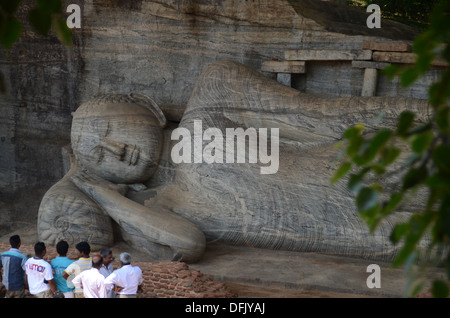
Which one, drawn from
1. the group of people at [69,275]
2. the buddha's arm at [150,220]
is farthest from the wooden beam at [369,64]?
the group of people at [69,275]

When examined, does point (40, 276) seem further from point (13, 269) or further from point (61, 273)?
point (13, 269)

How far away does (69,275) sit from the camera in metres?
5.07

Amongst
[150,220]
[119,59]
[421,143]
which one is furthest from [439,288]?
[119,59]

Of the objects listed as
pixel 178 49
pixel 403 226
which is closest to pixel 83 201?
pixel 178 49

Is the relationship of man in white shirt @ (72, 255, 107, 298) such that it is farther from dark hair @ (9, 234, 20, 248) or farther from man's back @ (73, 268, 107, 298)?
dark hair @ (9, 234, 20, 248)

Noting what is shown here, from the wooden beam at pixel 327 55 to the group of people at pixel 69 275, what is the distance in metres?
2.88

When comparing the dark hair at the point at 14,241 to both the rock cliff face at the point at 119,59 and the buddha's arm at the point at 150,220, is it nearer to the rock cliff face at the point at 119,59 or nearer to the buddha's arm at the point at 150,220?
the buddha's arm at the point at 150,220

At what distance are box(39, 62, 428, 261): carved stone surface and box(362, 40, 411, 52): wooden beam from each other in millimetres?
686

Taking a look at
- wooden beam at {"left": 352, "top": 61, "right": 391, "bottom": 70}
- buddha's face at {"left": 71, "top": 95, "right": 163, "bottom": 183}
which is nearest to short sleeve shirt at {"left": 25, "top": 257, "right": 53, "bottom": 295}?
buddha's face at {"left": 71, "top": 95, "right": 163, "bottom": 183}

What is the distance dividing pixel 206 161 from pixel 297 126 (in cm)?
87

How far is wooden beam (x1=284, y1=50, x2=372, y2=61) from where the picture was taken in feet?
21.8

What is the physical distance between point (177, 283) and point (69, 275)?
0.80m

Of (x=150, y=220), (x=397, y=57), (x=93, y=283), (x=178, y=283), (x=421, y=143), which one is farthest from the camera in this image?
(x=397, y=57)

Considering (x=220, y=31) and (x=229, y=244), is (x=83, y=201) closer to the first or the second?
(x=229, y=244)
